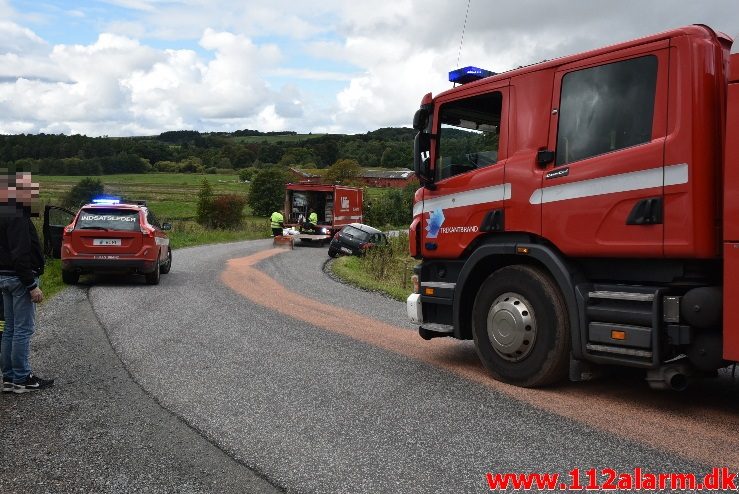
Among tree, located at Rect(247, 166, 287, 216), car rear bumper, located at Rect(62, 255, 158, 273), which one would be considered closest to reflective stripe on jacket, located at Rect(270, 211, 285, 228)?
car rear bumper, located at Rect(62, 255, 158, 273)

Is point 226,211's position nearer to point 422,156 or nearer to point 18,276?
point 422,156

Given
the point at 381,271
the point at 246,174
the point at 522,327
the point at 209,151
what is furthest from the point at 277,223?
the point at 209,151

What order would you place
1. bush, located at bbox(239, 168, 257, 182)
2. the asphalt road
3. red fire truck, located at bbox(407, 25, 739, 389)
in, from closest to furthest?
the asphalt road, red fire truck, located at bbox(407, 25, 739, 389), bush, located at bbox(239, 168, 257, 182)

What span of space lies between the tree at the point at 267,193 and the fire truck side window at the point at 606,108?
6523 centimetres

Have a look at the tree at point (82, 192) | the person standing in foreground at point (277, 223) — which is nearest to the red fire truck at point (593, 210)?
the person standing in foreground at point (277, 223)

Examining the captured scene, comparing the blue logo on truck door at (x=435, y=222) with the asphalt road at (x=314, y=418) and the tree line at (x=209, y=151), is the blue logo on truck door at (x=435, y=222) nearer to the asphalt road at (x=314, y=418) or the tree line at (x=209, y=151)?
the asphalt road at (x=314, y=418)

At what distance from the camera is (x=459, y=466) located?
13.0 feet

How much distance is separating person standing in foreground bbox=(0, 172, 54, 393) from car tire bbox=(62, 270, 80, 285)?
8.01 meters

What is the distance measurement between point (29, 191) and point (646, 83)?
16.8 ft

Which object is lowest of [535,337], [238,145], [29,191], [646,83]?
[535,337]

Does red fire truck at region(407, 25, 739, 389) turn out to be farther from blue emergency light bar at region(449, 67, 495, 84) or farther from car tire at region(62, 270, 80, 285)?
car tire at region(62, 270, 80, 285)

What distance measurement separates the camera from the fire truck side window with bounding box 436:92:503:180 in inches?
242

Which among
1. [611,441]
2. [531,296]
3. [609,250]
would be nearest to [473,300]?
[531,296]

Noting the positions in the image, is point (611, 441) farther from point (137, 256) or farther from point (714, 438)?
point (137, 256)
